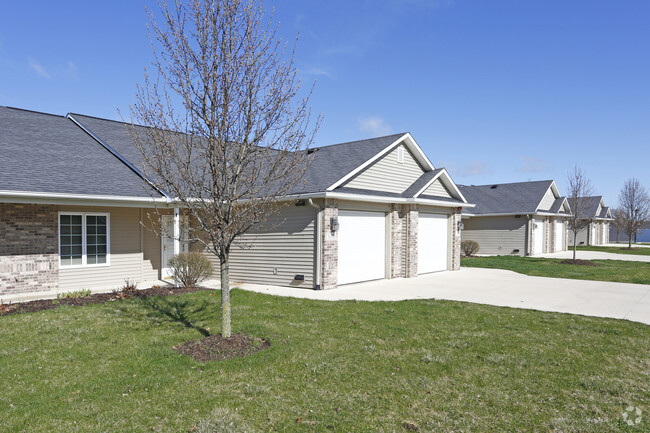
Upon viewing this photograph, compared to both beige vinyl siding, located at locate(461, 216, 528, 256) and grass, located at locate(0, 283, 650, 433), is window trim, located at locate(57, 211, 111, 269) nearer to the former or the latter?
grass, located at locate(0, 283, 650, 433)

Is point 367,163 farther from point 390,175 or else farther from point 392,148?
point 392,148

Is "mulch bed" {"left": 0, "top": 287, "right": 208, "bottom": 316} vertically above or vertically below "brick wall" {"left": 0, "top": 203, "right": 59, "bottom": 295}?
below

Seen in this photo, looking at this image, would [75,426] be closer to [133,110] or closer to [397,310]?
[133,110]

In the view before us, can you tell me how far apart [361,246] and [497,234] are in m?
19.0

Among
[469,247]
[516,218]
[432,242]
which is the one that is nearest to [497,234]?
[516,218]

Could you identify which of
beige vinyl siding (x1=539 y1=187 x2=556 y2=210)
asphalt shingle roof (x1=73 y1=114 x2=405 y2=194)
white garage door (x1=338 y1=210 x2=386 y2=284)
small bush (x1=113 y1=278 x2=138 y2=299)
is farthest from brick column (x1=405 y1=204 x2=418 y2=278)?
beige vinyl siding (x1=539 y1=187 x2=556 y2=210)

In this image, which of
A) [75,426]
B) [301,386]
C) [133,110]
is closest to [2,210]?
[133,110]

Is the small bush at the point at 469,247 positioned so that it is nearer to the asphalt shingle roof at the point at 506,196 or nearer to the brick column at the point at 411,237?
the asphalt shingle roof at the point at 506,196

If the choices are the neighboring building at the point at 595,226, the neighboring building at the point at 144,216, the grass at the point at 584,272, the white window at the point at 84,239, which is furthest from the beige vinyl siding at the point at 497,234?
the white window at the point at 84,239

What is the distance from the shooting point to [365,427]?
412 centimetres

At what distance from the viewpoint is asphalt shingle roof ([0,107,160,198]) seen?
1088 centimetres

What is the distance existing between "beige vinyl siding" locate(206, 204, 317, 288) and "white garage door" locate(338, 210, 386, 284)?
1137 millimetres

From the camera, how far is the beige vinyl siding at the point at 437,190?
16.5 m

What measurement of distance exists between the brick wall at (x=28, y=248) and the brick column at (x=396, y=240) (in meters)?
10.7
